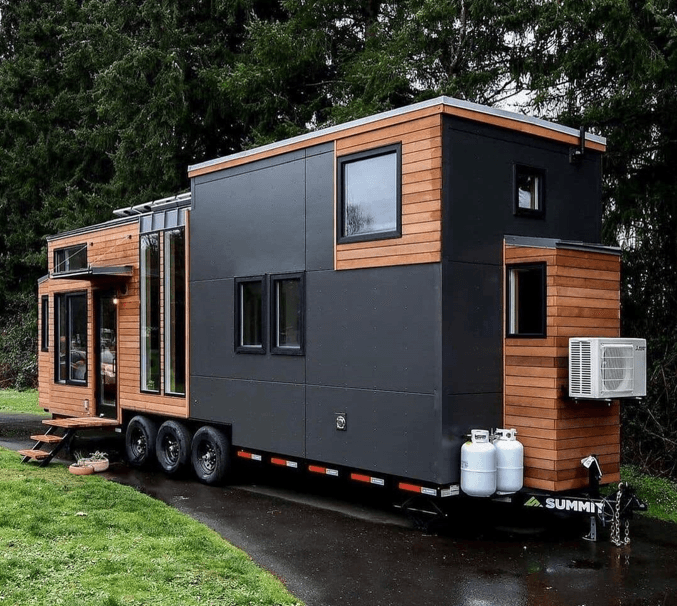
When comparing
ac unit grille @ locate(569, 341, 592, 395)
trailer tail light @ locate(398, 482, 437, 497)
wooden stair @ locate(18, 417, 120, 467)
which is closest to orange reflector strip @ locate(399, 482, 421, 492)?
trailer tail light @ locate(398, 482, 437, 497)

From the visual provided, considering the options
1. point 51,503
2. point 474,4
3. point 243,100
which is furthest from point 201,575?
point 243,100

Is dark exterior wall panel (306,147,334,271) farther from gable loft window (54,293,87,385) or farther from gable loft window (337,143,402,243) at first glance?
gable loft window (54,293,87,385)

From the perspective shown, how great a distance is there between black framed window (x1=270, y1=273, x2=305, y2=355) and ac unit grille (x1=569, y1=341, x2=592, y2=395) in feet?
10.5

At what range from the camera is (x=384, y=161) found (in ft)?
29.0

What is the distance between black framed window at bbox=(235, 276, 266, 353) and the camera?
408 inches

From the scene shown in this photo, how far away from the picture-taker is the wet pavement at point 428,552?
6570 millimetres

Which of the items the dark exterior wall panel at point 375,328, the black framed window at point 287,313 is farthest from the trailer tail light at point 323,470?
the black framed window at point 287,313

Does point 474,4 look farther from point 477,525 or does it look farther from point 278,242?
point 477,525

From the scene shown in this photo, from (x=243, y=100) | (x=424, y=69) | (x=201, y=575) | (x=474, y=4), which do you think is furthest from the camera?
(x=243, y=100)

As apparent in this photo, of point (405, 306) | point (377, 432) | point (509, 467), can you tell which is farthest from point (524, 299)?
point (377, 432)

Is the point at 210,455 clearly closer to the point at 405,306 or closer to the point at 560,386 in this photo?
the point at 405,306

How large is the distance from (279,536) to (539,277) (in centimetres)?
381

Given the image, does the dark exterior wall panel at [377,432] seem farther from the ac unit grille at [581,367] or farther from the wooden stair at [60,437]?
the wooden stair at [60,437]

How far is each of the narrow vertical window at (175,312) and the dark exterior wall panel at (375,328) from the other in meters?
2.75
